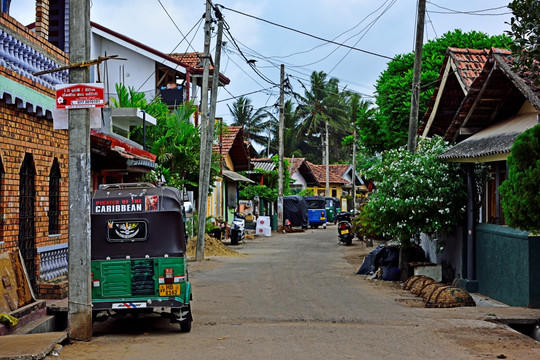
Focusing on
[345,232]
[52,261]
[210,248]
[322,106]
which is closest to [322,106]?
[322,106]

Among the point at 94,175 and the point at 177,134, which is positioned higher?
the point at 177,134

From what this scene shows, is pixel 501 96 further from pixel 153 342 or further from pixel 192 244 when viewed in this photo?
pixel 192 244

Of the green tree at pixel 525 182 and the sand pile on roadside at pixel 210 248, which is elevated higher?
the green tree at pixel 525 182

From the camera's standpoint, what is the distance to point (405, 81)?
27.4 m

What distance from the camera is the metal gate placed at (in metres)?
12.9

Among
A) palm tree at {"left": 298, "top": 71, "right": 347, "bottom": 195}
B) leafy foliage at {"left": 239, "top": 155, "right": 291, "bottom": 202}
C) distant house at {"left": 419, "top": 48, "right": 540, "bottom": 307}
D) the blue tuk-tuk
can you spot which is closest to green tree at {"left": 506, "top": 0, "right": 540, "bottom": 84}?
distant house at {"left": 419, "top": 48, "right": 540, "bottom": 307}

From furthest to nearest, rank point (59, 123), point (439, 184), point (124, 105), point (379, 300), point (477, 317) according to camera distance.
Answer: point (124, 105) < point (439, 184) < point (379, 300) < point (477, 317) < point (59, 123)

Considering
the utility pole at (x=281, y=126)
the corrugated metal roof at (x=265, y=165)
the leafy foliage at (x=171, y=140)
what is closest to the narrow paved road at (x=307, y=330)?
the leafy foliage at (x=171, y=140)

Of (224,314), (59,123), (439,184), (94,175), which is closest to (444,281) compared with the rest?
(439,184)

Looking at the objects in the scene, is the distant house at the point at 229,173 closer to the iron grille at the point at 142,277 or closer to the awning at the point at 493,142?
the awning at the point at 493,142

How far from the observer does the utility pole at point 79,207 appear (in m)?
10.1

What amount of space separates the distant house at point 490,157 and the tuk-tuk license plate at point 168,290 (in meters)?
6.60

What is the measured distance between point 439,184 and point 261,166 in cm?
4115

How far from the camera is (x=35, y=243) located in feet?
44.4
